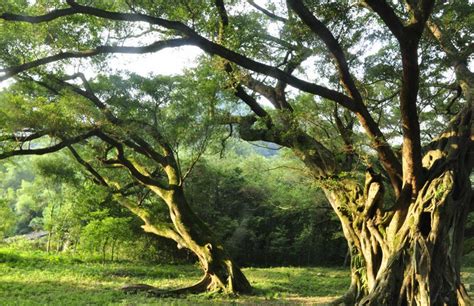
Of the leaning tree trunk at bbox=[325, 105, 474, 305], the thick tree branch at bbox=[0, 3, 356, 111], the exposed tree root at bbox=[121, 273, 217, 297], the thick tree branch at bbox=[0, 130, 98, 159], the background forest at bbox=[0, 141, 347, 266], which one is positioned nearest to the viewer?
the thick tree branch at bbox=[0, 3, 356, 111]

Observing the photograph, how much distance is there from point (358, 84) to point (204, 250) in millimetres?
4873

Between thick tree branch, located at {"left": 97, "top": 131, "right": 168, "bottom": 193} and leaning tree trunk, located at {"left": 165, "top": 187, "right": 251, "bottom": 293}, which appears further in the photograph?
thick tree branch, located at {"left": 97, "top": 131, "right": 168, "bottom": 193}

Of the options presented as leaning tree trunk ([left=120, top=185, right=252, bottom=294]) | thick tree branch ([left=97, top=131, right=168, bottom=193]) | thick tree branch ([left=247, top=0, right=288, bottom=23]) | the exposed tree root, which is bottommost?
the exposed tree root

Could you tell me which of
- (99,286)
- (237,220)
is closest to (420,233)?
(99,286)

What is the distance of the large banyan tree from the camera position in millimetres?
5691

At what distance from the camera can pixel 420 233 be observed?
6.02 m

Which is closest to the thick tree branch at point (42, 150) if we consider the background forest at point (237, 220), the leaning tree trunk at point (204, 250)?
the leaning tree trunk at point (204, 250)

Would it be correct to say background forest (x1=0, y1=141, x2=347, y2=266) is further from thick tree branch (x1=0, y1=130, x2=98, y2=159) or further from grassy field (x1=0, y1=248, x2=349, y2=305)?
thick tree branch (x1=0, y1=130, x2=98, y2=159)

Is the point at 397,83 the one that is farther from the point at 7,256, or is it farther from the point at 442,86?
the point at 7,256

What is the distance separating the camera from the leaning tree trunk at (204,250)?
30.4 ft

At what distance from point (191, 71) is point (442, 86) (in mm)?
5706

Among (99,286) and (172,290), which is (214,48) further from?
(99,286)

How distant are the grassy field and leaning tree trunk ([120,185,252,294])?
39 cm

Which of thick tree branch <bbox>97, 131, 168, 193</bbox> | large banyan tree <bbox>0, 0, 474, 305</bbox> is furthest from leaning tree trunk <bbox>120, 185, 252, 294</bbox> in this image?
large banyan tree <bbox>0, 0, 474, 305</bbox>
